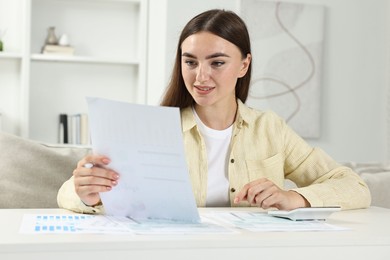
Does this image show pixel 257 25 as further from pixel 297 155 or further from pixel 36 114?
pixel 297 155

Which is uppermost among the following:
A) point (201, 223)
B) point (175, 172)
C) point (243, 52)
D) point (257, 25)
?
point (257, 25)

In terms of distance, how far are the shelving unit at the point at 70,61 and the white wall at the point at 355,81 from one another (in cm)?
125

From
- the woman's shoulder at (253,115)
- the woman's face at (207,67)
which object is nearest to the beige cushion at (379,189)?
the woman's shoulder at (253,115)

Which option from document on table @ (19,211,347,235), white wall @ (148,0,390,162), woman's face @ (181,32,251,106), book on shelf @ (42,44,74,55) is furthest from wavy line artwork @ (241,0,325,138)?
document on table @ (19,211,347,235)

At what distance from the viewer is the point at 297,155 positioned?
87.0 inches

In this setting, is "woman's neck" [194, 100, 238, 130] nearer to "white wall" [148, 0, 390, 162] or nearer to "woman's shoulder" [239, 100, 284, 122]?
"woman's shoulder" [239, 100, 284, 122]

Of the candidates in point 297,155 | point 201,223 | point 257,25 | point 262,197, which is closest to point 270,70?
point 257,25

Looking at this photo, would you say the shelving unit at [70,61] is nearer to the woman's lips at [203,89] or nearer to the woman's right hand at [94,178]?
the woman's lips at [203,89]

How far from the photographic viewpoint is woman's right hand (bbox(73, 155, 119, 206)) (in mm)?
1351

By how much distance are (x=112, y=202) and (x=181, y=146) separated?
22 cm

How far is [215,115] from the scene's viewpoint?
2176 millimetres

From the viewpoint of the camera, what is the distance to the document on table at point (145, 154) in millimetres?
1281

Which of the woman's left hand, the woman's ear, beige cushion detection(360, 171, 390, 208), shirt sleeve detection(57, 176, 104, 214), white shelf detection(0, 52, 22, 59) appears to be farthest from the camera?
white shelf detection(0, 52, 22, 59)

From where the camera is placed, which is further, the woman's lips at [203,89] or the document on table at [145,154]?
the woman's lips at [203,89]
